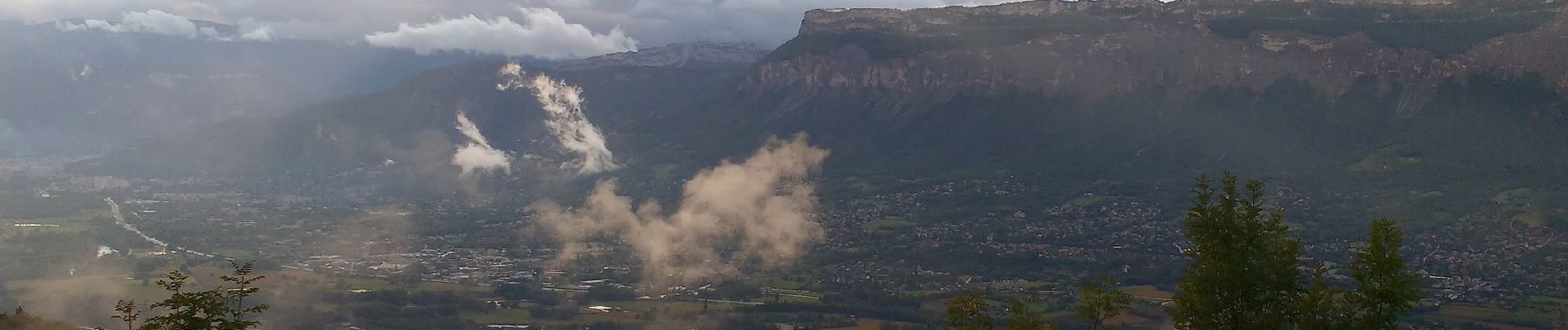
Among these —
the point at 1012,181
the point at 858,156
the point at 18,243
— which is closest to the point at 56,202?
the point at 18,243

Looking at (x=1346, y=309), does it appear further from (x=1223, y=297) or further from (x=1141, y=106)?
(x=1141, y=106)

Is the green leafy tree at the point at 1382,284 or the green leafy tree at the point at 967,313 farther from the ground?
the green leafy tree at the point at 1382,284

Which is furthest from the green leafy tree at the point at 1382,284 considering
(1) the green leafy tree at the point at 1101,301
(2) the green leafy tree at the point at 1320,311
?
(1) the green leafy tree at the point at 1101,301

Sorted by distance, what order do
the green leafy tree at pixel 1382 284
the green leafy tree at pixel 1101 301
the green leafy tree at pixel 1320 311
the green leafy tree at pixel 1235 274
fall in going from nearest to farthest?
1. the green leafy tree at pixel 1382 284
2. the green leafy tree at pixel 1320 311
3. the green leafy tree at pixel 1235 274
4. the green leafy tree at pixel 1101 301

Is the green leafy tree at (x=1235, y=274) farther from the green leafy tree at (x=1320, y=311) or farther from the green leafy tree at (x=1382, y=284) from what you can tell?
the green leafy tree at (x=1382, y=284)

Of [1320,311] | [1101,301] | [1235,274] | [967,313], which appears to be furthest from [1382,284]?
[967,313]
